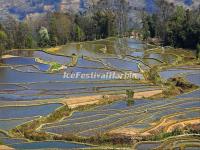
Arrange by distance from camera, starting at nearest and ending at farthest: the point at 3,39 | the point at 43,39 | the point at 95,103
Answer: the point at 95,103, the point at 3,39, the point at 43,39

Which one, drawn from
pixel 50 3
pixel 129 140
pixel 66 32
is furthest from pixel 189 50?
pixel 50 3

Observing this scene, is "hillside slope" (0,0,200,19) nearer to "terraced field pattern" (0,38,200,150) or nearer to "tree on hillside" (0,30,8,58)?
"tree on hillside" (0,30,8,58)

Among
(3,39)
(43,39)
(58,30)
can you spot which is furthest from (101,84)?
(58,30)

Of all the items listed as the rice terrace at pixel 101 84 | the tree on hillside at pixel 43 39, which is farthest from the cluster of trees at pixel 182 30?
the tree on hillside at pixel 43 39

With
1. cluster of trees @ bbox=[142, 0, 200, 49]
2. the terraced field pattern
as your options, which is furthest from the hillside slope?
the terraced field pattern

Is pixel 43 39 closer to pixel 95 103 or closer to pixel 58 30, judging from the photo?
pixel 58 30

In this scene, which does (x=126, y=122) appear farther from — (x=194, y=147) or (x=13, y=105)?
(x=13, y=105)
